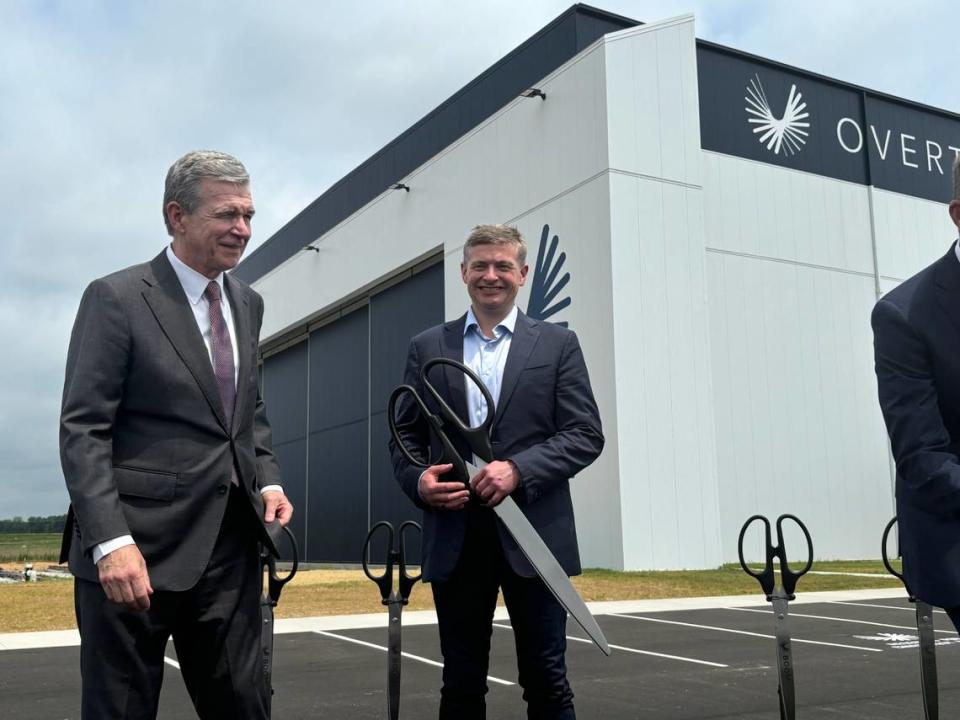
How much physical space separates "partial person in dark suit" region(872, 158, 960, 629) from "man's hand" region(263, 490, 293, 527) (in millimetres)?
1501

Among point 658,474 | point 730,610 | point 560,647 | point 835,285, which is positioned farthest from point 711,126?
point 560,647

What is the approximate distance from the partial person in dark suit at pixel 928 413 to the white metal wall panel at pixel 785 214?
1639cm

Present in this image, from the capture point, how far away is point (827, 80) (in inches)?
805

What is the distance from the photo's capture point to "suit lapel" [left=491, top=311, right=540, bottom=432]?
302cm

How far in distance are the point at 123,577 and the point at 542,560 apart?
3.60ft

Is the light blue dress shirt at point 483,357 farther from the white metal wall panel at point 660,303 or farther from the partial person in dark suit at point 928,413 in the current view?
the white metal wall panel at point 660,303

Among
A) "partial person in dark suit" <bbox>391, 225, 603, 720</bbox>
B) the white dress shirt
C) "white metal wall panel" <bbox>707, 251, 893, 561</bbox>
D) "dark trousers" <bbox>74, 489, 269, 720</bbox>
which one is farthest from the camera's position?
"white metal wall panel" <bbox>707, 251, 893, 561</bbox>

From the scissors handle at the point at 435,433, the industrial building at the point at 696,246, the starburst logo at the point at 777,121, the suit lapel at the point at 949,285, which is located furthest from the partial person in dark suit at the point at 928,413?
the starburst logo at the point at 777,121

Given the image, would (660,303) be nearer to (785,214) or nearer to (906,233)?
(785,214)

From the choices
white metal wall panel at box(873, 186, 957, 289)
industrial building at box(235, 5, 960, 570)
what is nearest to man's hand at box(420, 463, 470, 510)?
industrial building at box(235, 5, 960, 570)

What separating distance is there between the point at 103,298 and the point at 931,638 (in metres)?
3.15

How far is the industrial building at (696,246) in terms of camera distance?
1642 cm

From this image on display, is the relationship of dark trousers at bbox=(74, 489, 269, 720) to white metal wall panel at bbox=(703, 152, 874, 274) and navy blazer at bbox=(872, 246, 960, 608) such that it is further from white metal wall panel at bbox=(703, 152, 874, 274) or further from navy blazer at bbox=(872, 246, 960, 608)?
white metal wall panel at bbox=(703, 152, 874, 274)

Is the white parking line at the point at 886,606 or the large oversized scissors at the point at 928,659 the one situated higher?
the large oversized scissors at the point at 928,659
